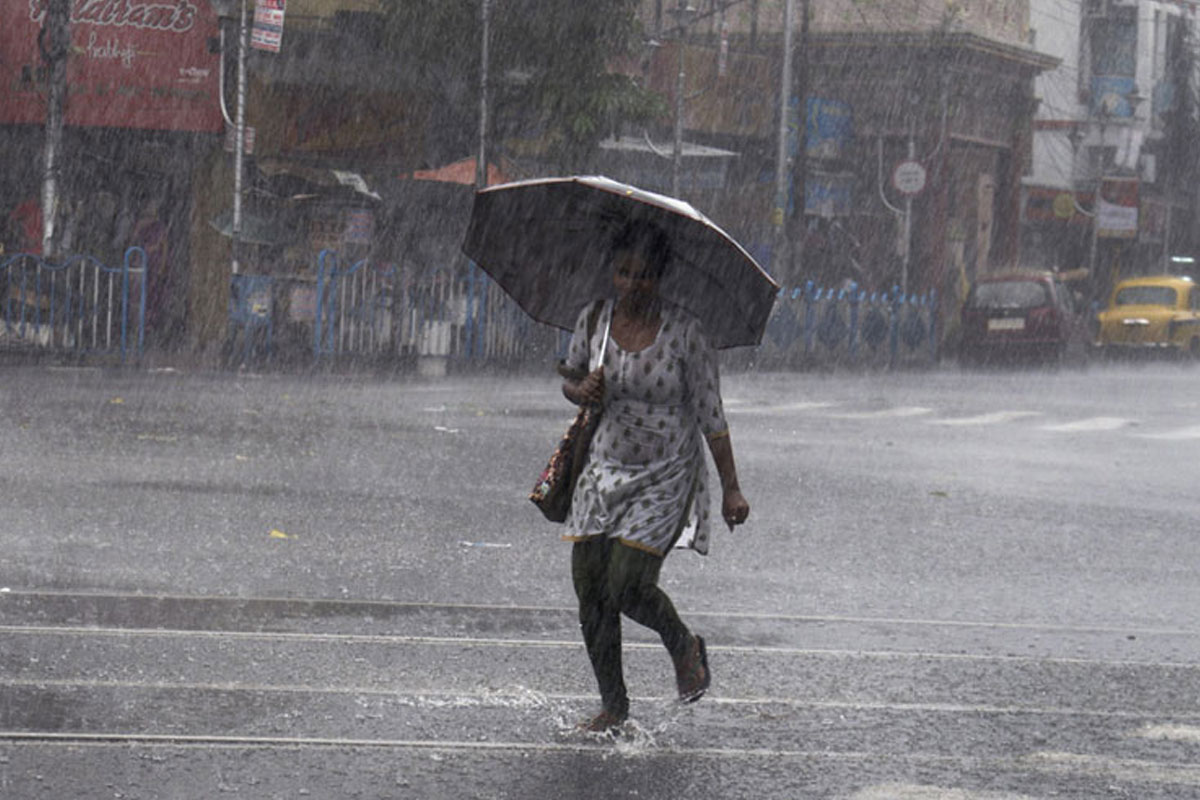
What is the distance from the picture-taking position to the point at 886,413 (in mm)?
20141

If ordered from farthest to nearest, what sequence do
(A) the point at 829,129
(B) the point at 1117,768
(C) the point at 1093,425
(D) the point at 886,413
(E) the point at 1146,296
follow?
(A) the point at 829,129 → (E) the point at 1146,296 → (D) the point at 886,413 → (C) the point at 1093,425 → (B) the point at 1117,768

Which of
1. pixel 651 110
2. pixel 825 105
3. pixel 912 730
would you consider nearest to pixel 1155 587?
pixel 912 730

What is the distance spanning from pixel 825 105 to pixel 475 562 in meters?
32.9

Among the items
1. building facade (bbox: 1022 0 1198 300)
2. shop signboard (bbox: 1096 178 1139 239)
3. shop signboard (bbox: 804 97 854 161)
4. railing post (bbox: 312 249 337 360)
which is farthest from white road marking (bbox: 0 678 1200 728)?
shop signboard (bbox: 1096 178 1139 239)

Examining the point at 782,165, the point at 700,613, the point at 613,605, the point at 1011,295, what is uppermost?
the point at 782,165

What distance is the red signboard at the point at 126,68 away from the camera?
27.1 metres

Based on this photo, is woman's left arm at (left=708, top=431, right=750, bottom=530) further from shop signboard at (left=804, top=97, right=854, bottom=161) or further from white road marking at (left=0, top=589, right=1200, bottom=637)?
shop signboard at (left=804, top=97, right=854, bottom=161)

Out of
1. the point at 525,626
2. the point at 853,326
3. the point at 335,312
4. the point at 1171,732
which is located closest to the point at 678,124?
the point at 853,326

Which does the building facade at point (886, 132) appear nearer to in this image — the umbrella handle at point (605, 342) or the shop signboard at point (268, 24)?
the shop signboard at point (268, 24)

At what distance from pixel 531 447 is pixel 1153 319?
25.4 m

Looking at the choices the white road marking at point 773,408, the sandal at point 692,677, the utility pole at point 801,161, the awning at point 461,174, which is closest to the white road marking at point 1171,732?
the sandal at point 692,677

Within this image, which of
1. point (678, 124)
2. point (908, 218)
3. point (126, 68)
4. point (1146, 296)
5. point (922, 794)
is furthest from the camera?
point (1146, 296)

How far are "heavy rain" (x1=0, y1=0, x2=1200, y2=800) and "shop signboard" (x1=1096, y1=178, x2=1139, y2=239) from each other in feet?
33.6

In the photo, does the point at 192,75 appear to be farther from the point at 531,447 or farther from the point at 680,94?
the point at 531,447
